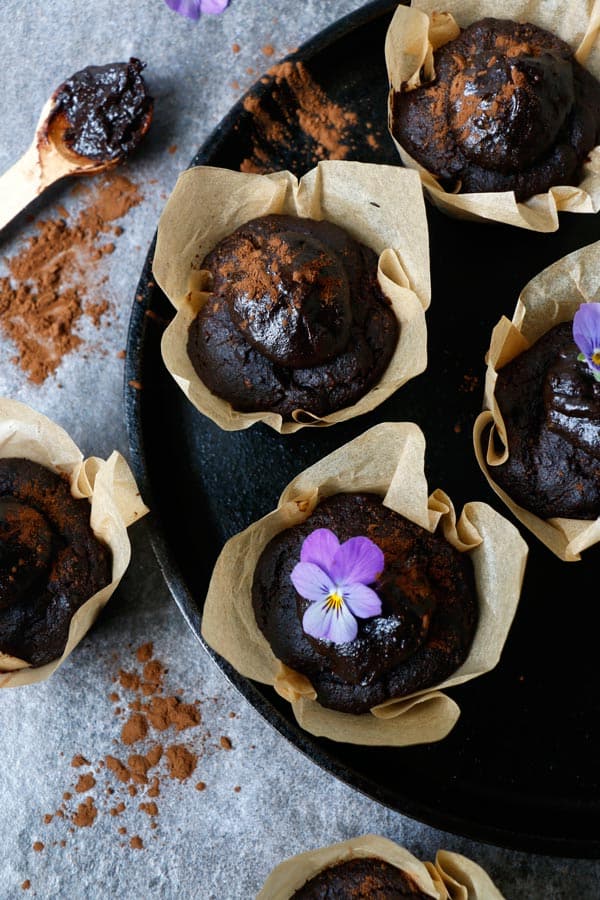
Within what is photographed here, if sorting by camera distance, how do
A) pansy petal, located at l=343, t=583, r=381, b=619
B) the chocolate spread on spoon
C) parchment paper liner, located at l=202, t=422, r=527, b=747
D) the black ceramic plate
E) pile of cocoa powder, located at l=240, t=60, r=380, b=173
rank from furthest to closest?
the chocolate spread on spoon < pile of cocoa powder, located at l=240, t=60, r=380, b=173 < the black ceramic plate < parchment paper liner, located at l=202, t=422, r=527, b=747 < pansy petal, located at l=343, t=583, r=381, b=619

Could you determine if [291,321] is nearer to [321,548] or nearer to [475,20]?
[321,548]

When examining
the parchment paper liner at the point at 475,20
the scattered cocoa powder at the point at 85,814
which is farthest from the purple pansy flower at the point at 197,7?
the scattered cocoa powder at the point at 85,814

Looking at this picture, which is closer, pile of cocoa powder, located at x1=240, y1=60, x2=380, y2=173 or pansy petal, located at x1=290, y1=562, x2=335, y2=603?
pansy petal, located at x1=290, y1=562, x2=335, y2=603

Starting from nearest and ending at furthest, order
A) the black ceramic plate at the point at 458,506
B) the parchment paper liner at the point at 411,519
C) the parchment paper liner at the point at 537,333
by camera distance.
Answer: the parchment paper liner at the point at 411,519, the parchment paper liner at the point at 537,333, the black ceramic plate at the point at 458,506

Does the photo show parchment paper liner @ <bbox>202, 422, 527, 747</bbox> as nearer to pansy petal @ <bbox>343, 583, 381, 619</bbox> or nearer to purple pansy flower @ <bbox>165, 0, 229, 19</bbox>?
pansy petal @ <bbox>343, 583, 381, 619</bbox>

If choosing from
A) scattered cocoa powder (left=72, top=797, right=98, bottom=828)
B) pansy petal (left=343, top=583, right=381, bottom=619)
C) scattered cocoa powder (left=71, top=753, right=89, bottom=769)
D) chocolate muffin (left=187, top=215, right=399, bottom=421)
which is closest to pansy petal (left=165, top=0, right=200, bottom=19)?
chocolate muffin (left=187, top=215, right=399, bottom=421)

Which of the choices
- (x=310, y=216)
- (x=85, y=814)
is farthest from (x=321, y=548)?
(x=85, y=814)

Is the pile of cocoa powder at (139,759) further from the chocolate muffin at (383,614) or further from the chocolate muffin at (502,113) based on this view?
the chocolate muffin at (502,113)

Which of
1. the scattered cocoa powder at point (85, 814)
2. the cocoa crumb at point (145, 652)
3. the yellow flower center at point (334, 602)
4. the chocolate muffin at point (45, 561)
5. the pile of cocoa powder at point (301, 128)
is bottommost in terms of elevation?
the scattered cocoa powder at point (85, 814)
